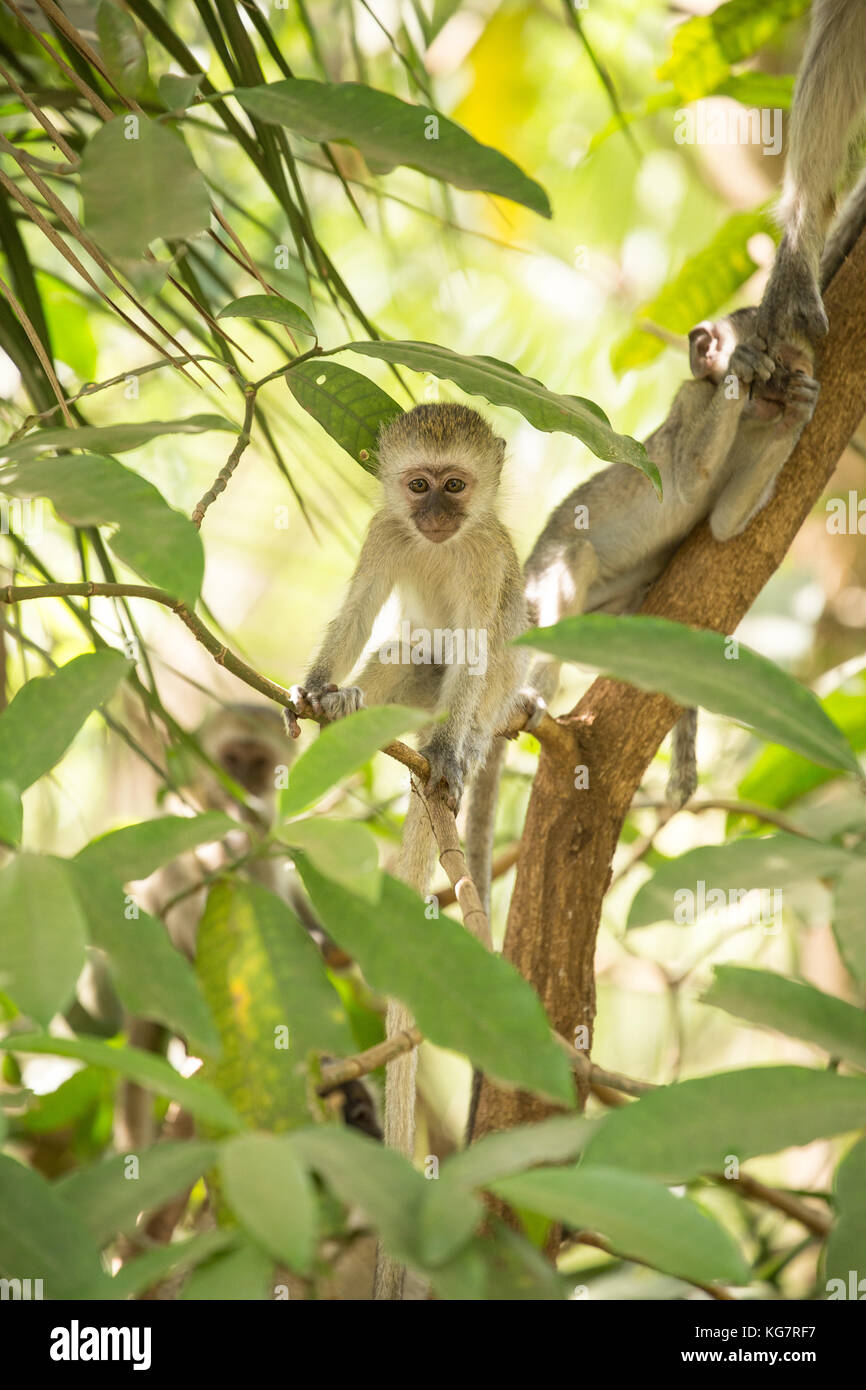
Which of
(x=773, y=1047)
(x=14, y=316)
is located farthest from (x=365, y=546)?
(x=773, y=1047)

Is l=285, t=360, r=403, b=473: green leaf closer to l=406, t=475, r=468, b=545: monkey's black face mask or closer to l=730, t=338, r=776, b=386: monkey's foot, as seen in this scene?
l=406, t=475, r=468, b=545: monkey's black face mask

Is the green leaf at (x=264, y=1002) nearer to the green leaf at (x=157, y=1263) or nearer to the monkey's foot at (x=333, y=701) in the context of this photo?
the green leaf at (x=157, y=1263)

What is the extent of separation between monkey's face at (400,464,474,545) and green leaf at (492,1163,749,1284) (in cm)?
180

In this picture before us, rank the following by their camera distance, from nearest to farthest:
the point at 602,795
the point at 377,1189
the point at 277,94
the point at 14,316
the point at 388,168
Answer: the point at 377,1189 → the point at 277,94 → the point at 388,168 → the point at 14,316 → the point at 602,795

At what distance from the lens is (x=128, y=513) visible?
0.75m

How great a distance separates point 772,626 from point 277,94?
348 cm

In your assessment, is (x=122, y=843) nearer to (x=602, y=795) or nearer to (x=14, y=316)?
(x=14, y=316)

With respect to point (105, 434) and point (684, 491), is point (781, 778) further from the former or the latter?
point (105, 434)

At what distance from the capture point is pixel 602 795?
6.68 ft

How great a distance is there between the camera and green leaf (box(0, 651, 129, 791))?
0.74 metres

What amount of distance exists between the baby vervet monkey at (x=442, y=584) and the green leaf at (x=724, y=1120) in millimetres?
1340

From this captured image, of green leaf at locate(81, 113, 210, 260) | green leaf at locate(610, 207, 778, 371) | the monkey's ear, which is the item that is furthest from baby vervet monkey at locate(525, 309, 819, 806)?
green leaf at locate(81, 113, 210, 260)
